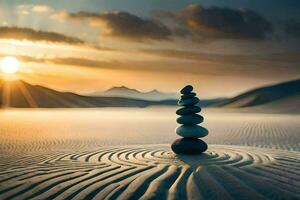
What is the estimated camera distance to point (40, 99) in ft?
374

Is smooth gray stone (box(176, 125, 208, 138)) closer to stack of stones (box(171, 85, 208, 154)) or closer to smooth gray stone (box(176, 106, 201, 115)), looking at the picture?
stack of stones (box(171, 85, 208, 154))

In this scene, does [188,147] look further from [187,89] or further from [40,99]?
[40,99]

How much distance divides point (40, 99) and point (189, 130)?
108677mm

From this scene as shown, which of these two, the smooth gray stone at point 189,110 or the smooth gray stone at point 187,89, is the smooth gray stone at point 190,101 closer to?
the smooth gray stone at point 189,110

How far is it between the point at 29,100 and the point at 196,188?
11128cm

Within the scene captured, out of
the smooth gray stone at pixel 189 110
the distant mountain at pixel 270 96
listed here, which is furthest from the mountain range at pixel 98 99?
the smooth gray stone at pixel 189 110

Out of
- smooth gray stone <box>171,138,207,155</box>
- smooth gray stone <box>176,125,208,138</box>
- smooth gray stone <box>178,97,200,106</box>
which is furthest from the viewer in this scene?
smooth gray stone <box>178,97,200,106</box>

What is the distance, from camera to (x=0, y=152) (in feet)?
44.1

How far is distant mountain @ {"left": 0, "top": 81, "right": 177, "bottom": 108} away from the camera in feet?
355

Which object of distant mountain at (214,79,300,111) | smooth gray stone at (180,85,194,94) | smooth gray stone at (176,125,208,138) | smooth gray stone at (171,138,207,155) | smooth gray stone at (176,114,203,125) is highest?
distant mountain at (214,79,300,111)

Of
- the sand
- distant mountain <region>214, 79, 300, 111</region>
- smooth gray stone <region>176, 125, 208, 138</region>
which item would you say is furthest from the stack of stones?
distant mountain <region>214, 79, 300, 111</region>

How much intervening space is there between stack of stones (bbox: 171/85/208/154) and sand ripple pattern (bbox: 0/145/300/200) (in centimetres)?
43

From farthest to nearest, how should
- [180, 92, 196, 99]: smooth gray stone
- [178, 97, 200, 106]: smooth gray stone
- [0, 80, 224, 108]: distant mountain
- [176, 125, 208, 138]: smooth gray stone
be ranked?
[0, 80, 224, 108]: distant mountain → [180, 92, 196, 99]: smooth gray stone → [178, 97, 200, 106]: smooth gray stone → [176, 125, 208, 138]: smooth gray stone

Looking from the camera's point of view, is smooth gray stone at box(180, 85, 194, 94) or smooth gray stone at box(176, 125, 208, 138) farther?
smooth gray stone at box(180, 85, 194, 94)
